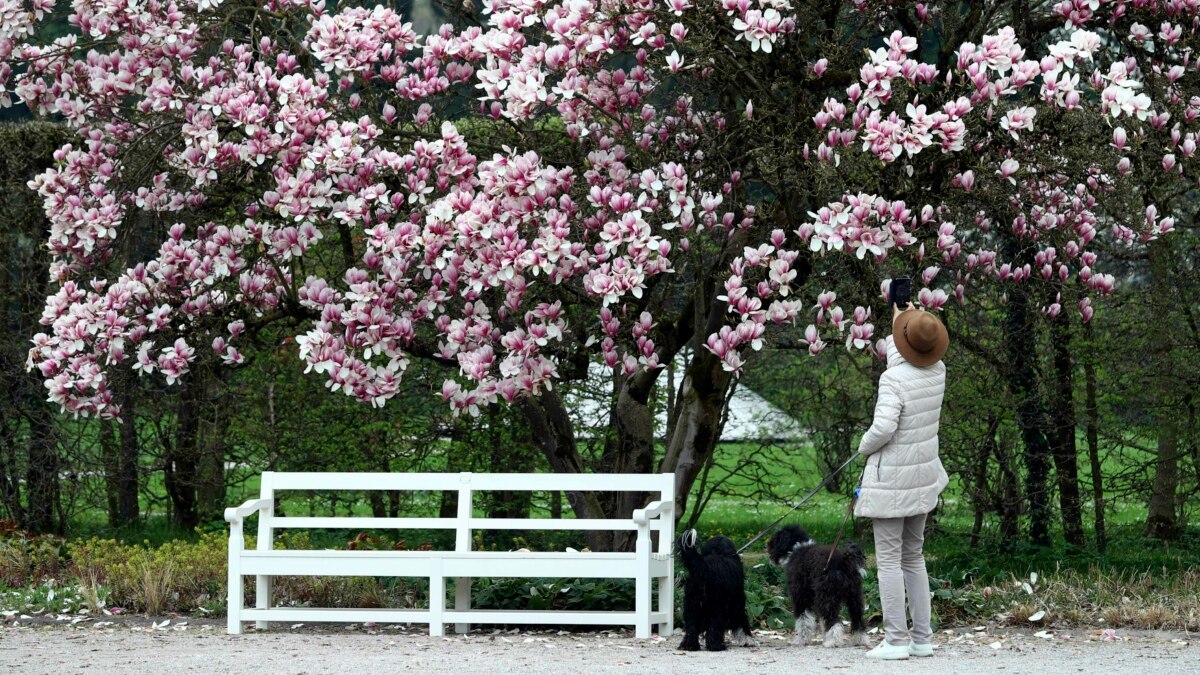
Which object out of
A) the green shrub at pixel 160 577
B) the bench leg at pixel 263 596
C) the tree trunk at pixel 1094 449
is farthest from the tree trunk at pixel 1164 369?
the green shrub at pixel 160 577

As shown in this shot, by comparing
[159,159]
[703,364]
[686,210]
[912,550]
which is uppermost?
[159,159]

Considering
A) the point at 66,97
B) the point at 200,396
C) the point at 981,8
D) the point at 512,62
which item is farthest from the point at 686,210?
the point at 200,396

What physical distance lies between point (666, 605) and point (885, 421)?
1754mm

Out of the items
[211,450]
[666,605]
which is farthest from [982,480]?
[211,450]

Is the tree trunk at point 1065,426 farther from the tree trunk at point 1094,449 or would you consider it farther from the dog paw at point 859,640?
the dog paw at point 859,640

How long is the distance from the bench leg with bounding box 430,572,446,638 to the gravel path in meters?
0.07

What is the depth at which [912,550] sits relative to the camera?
6.38 m

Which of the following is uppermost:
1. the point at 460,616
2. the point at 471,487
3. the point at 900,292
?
the point at 900,292

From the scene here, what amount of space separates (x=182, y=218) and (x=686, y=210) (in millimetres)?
3169

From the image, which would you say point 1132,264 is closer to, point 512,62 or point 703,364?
point 703,364

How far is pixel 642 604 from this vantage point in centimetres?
704

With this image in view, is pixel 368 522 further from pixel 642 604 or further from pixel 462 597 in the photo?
pixel 642 604

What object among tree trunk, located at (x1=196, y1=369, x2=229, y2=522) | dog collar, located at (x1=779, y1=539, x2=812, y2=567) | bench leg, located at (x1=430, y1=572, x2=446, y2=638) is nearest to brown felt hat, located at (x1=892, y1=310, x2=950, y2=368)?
dog collar, located at (x1=779, y1=539, x2=812, y2=567)

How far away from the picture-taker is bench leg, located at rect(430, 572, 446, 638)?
23.9 feet
